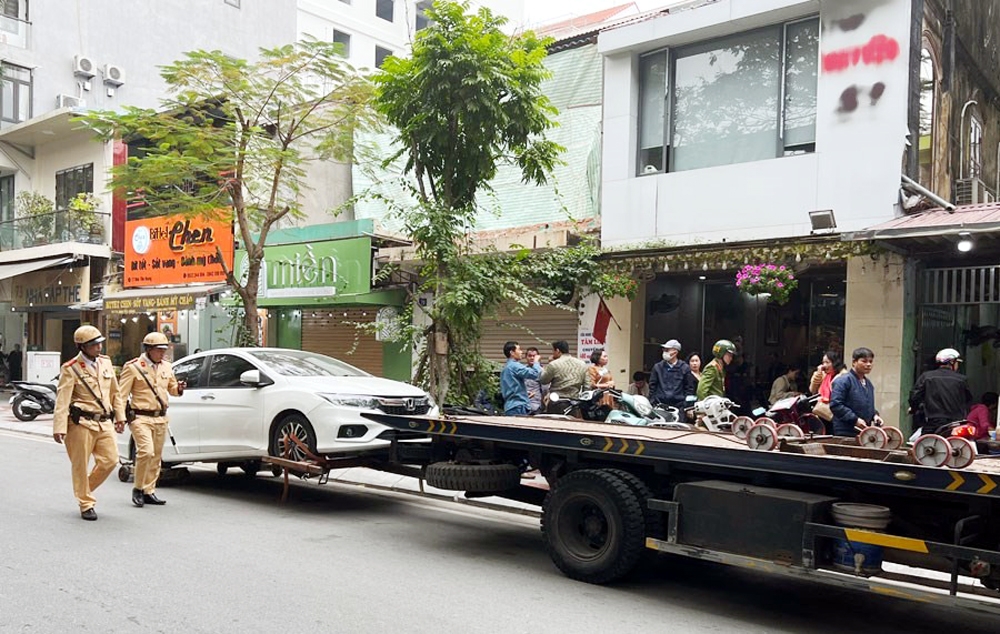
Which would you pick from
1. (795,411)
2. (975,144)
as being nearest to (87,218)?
(795,411)

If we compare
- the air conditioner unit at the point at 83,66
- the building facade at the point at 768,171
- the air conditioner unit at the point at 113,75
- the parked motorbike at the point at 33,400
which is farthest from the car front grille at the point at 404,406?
the air conditioner unit at the point at 83,66

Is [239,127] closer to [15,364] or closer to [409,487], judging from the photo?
[409,487]

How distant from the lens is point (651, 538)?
5.82m

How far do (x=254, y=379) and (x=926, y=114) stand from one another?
1003 centimetres

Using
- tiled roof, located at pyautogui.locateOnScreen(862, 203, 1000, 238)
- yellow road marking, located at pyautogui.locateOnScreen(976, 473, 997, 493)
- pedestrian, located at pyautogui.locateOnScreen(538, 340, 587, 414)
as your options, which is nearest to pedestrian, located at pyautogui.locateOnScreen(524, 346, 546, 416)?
pedestrian, located at pyautogui.locateOnScreen(538, 340, 587, 414)

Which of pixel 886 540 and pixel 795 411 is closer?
pixel 886 540

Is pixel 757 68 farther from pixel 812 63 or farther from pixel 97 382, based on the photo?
pixel 97 382

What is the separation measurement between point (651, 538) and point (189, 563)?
3.46 metres

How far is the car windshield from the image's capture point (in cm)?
928

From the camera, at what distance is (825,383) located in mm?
9484

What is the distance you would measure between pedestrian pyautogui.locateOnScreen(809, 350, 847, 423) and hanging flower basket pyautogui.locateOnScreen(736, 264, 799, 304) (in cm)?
156

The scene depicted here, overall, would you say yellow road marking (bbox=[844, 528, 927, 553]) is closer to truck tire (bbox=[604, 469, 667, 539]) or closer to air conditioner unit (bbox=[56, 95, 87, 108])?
truck tire (bbox=[604, 469, 667, 539])

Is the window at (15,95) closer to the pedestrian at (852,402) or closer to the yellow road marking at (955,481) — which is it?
the pedestrian at (852,402)

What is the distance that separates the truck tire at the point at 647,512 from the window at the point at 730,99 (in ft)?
26.5
